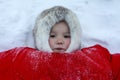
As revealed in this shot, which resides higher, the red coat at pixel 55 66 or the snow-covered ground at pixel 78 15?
the snow-covered ground at pixel 78 15

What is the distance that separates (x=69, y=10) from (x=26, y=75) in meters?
0.36

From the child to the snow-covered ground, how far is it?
97 millimetres

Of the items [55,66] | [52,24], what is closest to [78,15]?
[52,24]

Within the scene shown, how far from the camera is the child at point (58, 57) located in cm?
149

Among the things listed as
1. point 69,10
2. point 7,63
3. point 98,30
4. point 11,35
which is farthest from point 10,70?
point 98,30

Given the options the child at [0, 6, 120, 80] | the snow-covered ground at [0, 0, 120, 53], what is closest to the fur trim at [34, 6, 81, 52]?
the child at [0, 6, 120, 80]

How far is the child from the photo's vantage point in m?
1.49

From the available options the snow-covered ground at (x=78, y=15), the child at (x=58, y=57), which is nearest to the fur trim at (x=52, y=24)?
the child at (x=58, y=57)

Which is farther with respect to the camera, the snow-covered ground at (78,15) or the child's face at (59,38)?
the snow-covered ground at (78,15)

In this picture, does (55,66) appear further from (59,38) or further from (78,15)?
(78,15)

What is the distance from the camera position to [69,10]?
1635 mm

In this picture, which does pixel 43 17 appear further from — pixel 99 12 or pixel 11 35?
pixel 99 12

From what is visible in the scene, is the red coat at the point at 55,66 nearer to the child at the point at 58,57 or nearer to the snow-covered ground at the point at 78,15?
the child at the point at 58,57

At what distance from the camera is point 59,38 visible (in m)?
1.57
